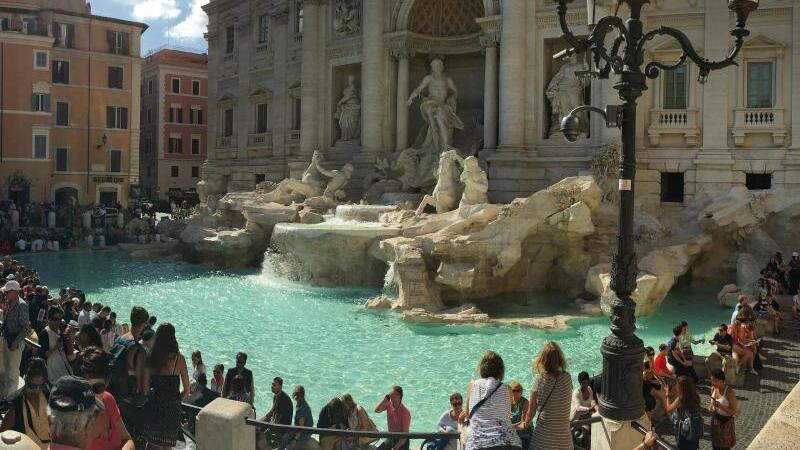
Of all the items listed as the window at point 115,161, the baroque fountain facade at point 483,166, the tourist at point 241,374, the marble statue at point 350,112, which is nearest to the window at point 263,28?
the baroque fountain facade at point 483,166

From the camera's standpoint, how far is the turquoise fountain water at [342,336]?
9.80 metres

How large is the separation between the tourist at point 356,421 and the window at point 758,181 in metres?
14.3

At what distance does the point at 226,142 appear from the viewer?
3059cm

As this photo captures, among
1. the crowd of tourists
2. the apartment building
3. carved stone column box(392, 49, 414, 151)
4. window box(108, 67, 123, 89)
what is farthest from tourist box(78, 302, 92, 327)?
the apartment building

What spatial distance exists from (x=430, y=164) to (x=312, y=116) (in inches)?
255

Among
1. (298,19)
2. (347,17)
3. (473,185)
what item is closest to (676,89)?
(473,185)

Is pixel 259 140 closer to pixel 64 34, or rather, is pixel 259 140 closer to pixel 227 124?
pixel 227 124

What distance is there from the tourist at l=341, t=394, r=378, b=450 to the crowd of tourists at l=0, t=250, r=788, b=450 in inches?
0.6

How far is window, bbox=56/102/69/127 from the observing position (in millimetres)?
→ 33781

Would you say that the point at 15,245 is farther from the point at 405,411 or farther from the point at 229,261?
the point at 405,411

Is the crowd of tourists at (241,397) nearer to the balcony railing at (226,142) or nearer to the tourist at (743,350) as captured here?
the tourist at (743,350)

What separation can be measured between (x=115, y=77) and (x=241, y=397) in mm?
32438

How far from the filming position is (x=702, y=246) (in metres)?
16.0

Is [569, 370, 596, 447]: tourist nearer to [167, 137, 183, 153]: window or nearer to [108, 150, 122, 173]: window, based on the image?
[108, 150, 122, 173]: window
